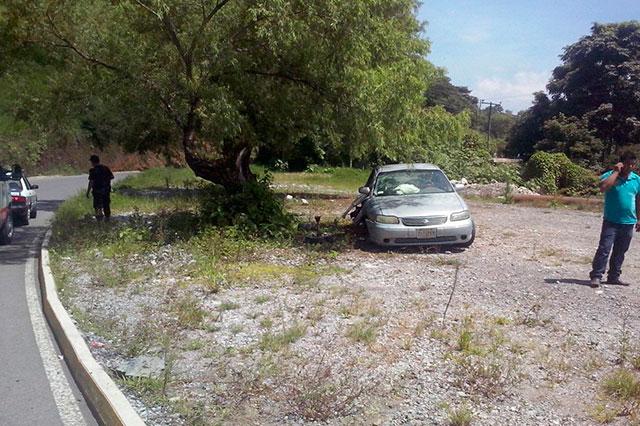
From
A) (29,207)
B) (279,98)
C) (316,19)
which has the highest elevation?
(316,19)

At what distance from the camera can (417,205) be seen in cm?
1237

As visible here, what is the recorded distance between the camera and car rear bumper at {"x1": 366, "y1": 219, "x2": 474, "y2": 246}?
11898mm

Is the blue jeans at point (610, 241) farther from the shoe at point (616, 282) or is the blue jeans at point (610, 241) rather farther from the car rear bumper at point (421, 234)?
the car rear bumper at point (421, 234)

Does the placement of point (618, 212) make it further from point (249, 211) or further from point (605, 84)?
point (605, 84)

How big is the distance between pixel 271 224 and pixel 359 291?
4.97m

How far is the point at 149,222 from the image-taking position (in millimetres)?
15891

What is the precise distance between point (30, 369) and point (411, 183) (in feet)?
28.1

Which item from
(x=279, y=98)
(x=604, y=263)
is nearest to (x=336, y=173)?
(x=279, y=98)

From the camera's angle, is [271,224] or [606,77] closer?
[271,224]

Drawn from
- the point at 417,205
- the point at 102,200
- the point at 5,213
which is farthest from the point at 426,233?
the point at 5,213

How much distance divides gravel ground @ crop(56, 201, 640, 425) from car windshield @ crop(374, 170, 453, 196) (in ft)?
6.58

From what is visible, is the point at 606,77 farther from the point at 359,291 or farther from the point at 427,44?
the point at 359,291

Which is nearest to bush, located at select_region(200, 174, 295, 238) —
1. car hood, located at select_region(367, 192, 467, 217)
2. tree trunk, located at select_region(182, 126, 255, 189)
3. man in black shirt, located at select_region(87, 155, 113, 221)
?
tree trunk, located at select_region(182, 126, 255, 189)

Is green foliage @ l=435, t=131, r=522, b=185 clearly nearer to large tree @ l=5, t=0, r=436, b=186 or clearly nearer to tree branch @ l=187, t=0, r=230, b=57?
large tree @ l=5, t=0, r=436, b=186
